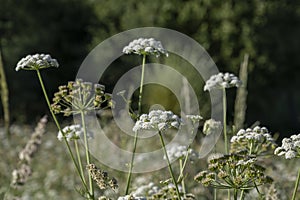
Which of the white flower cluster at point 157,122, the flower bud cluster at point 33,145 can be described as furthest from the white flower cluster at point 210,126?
the flower bud cluster at point 33,145

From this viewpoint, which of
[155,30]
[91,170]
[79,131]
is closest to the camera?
[91,170]

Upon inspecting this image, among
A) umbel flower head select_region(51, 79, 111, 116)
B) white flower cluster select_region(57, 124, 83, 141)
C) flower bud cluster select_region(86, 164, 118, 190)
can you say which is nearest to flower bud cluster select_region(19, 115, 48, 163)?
white flower cluster select_region(57, 124, 83, 141)

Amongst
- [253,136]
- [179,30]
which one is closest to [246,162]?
[253,136]

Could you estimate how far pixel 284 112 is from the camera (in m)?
18.4

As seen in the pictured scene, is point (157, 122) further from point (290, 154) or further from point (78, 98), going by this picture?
point (78, 98)

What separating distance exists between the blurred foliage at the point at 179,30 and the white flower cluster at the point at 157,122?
1154 centimetres

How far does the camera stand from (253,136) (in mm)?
2197

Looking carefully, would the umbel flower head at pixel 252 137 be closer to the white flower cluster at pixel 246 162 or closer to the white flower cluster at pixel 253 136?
the white flower cluster at pixel 253 136

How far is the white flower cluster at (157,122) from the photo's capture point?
2012 mm

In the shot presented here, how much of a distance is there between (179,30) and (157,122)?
12.3 m

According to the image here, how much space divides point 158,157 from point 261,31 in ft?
28.5

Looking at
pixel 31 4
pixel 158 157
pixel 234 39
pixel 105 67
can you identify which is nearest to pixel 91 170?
pixel 158 157

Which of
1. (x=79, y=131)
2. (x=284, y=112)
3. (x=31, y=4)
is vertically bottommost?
(x=284, y=112)

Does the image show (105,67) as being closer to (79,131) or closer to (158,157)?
(158,157)
